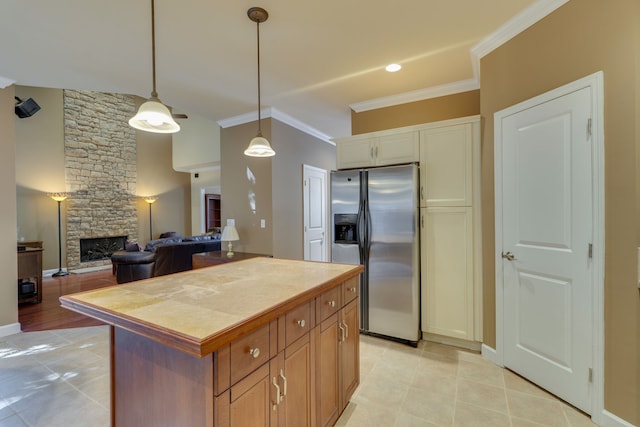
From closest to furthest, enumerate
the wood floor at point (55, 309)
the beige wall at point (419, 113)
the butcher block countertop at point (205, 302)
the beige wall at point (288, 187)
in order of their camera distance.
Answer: the butcher block countertop at point (205, 302) < the beige wall at point (419, 113) < the wood floor at point (55, 309) < the beige wall at point (288, 187)

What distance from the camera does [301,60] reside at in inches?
110

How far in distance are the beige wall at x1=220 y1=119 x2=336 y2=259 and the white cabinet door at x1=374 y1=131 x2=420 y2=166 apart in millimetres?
1623

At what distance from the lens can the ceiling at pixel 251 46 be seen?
2.08m

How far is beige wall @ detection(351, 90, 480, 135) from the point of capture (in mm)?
3335

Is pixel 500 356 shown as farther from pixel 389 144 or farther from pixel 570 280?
pixel 389 144

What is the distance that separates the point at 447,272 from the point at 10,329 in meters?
4.70

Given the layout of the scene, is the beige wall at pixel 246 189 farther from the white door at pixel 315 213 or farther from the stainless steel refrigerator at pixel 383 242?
the stainless steel refrigerator at pixel 383 242

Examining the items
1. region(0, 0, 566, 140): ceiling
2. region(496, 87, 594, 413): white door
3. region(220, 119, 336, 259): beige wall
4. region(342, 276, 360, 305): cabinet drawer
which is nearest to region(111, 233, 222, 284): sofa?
region(220, 119, 336, 259): beige wall

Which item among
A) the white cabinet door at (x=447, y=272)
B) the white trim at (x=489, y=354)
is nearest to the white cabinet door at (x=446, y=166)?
the white cabinet door at (x=447, y=272)

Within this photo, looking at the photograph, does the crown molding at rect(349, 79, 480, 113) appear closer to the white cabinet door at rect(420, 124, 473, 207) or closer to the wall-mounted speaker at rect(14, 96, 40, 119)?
the white cabinet door at rect(420, 124, 473, 207)

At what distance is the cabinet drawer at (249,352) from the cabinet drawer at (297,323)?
0.48ft

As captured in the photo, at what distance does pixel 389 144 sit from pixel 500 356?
2210 millimetres

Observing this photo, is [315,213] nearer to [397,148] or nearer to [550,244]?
[397,148]

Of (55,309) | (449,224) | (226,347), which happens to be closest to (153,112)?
(226,347)
